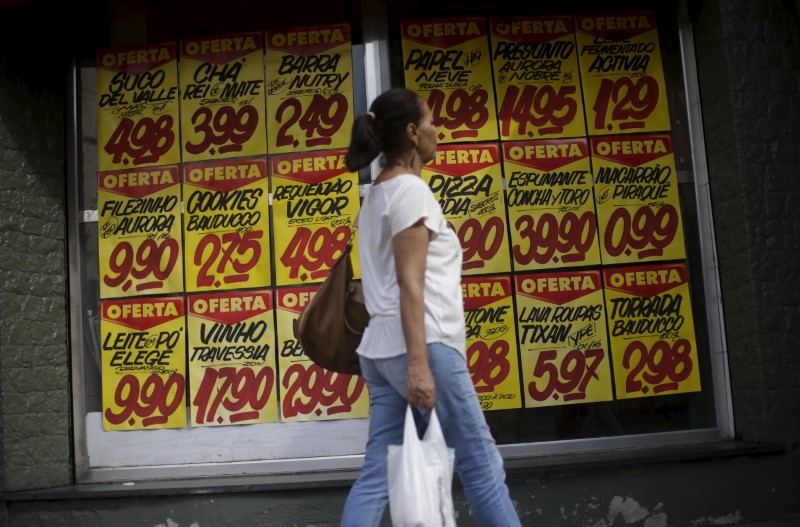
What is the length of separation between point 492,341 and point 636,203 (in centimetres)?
124

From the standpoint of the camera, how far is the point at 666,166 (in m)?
5.53

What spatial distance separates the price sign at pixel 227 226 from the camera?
5445mm

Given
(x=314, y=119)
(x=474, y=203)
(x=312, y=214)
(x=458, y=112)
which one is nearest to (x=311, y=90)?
(x=314, y=119)

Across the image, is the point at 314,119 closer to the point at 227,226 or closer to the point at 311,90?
the point at 311,90

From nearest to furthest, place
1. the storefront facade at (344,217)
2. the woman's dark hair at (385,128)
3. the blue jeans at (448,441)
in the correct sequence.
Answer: the blue jeans at (448,441) → the woman's dark hair at (385,128) → the storefront facade at (344,217)

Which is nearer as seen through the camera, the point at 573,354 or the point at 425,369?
the point at 425,369

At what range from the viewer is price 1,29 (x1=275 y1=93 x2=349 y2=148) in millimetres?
5488

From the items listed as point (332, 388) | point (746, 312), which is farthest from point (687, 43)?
point (332, 388)

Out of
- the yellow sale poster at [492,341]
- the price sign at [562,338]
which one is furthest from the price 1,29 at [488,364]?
the price sign at [562,338]

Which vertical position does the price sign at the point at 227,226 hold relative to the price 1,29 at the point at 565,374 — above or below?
above

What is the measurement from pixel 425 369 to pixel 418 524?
485 millimetres

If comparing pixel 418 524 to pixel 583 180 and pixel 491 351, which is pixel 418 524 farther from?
pixel 583 180

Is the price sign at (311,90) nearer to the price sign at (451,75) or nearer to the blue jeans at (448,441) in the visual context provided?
the price sign at (451,75)

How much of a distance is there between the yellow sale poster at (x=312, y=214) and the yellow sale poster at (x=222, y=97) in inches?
12.1
